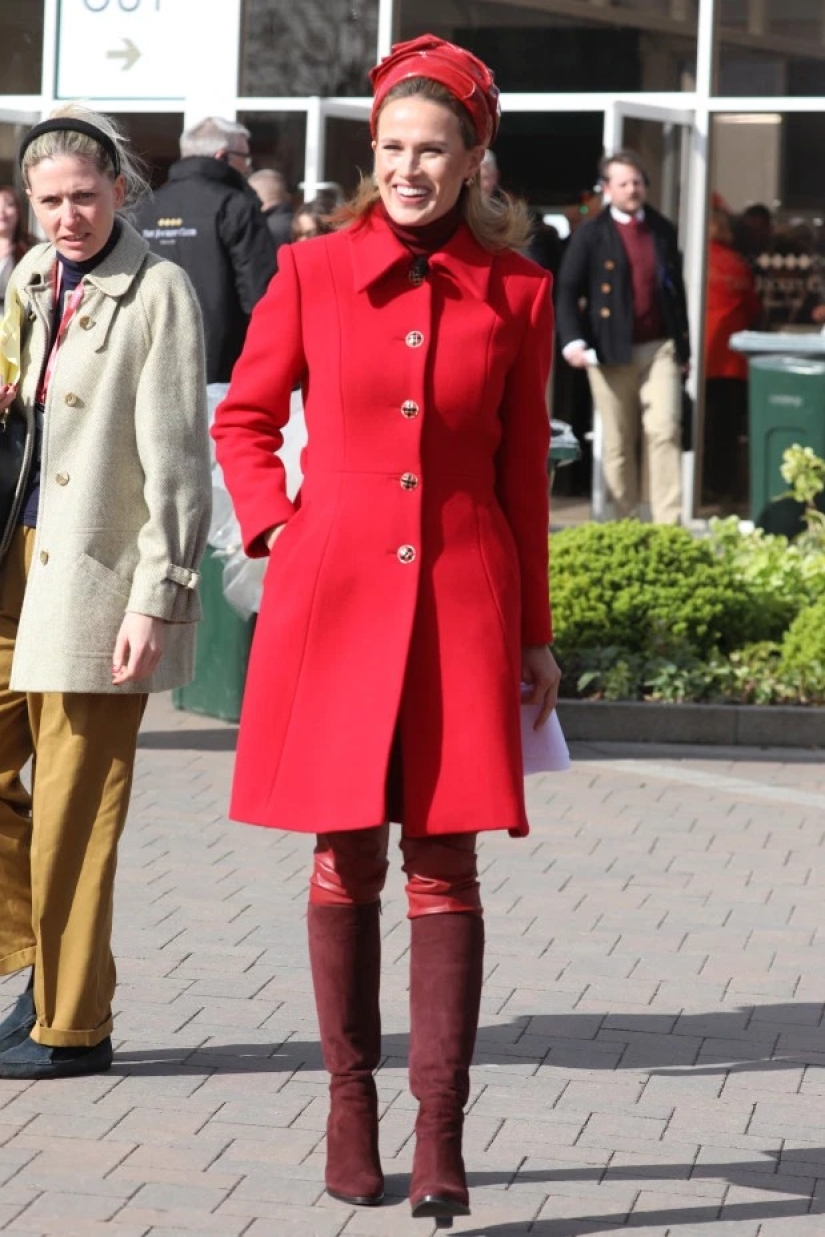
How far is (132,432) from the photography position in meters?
4.46

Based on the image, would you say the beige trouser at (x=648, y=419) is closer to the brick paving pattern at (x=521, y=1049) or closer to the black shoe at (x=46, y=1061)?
the brick paving pattern at (x=521, y=1049)

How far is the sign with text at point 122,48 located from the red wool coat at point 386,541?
40.0 feet

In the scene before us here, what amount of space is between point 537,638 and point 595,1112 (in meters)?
1.08

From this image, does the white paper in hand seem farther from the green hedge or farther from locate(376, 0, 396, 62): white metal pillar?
locate(376, 0, 396, 62): white metal pillar

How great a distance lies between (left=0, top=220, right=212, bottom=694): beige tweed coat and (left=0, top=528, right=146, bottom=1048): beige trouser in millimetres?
106

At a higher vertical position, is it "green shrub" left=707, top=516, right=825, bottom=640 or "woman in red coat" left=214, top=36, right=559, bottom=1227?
"woman in red coat" left=214, top=36, right=559, bottom=1227

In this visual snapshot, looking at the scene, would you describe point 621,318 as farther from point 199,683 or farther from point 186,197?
point 199,683

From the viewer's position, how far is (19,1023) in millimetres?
4664

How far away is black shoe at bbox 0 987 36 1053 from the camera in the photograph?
4641 millimetres

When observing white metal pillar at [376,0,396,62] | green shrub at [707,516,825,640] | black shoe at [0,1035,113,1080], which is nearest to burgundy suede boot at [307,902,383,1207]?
black shoe at [0,1035,113,1080]

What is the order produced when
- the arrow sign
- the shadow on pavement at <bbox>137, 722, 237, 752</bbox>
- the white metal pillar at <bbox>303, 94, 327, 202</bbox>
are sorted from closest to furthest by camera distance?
the shadow on pavement at <bbox>137, 722, 237, 752</bbox> < the white metal pillar at <bbox>303, 94, 327, 202</bbox> < the arrow sign

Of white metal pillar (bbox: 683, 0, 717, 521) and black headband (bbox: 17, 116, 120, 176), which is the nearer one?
black headband (bbox: 17, 116, 120, 176)

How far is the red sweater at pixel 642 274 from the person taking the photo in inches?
492

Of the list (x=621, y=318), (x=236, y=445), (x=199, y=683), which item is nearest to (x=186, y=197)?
(x=199, y=683)
